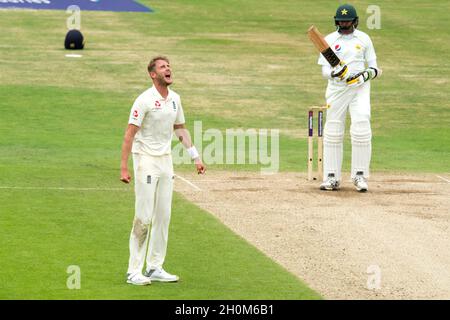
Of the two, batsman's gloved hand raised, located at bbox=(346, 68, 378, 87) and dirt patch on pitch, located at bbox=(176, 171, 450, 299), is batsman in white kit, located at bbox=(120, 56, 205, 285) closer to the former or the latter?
dirt patch on pitch, located at bbox=(176, 171, 450, 299)

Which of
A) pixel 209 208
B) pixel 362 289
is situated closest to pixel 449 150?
pixel 209 208

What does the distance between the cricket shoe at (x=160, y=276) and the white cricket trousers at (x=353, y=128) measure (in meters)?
7.12

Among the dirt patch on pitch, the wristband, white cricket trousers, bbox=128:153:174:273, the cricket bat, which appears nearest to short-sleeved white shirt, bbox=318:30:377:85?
the cricket bat

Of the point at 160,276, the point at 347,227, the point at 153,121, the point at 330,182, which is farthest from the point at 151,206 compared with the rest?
the point at 330,182

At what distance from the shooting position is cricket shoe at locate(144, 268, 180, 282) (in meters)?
14.8

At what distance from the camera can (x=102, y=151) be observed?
85.0 feet

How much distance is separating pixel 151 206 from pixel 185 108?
16.6 m

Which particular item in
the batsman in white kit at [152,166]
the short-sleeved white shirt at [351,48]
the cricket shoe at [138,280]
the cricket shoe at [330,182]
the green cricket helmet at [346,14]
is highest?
the green cricket helmet at [346,14]

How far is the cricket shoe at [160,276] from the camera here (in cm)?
1480

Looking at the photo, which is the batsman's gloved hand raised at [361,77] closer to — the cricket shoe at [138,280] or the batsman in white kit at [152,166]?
the batsman in white kit at [152,166]

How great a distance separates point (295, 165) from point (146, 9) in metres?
22.6

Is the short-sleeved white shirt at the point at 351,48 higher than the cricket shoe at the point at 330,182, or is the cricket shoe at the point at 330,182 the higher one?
the short-sleeved white shirt at the point at 351,48

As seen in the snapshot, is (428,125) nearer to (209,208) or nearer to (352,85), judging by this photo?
(352,85)

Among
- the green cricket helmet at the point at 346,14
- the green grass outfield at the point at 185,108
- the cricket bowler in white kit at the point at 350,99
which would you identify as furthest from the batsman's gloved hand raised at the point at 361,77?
the green grass outfield at the point at 185,108
